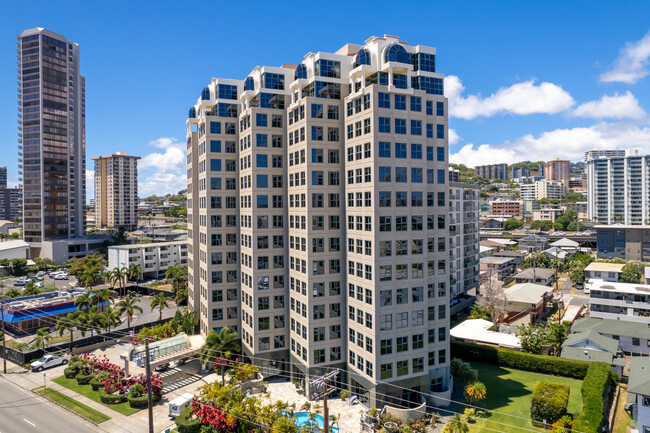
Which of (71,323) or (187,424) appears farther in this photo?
(71,323)

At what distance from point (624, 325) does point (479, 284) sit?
4212 centimetres

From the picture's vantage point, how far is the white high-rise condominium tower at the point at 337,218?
46.0 meters

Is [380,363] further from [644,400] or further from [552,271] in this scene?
[552,271]

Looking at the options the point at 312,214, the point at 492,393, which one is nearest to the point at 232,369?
the point at 312,214

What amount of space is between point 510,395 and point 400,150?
33.9 m

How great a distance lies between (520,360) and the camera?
59562mm

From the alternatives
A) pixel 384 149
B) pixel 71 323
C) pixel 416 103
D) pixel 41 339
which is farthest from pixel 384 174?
→ pixel 41 339

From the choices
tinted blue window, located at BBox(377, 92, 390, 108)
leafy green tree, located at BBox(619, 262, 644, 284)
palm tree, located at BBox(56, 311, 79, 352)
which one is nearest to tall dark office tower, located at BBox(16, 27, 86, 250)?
palm tree, located at BBox(56, 311, 79, 352)

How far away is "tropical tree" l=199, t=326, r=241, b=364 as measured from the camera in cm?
5838

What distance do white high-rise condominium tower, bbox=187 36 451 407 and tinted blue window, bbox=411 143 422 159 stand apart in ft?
0.92

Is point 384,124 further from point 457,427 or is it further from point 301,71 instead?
point 457,427

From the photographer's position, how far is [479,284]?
108312 mm

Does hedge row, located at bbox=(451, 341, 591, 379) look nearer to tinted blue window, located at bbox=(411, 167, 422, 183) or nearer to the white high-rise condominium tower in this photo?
the white high-rise condominium tower

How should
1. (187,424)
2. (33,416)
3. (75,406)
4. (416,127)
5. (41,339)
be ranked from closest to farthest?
(187,424) → (33,416) → (416,127) → (75,406) → (41,339)
